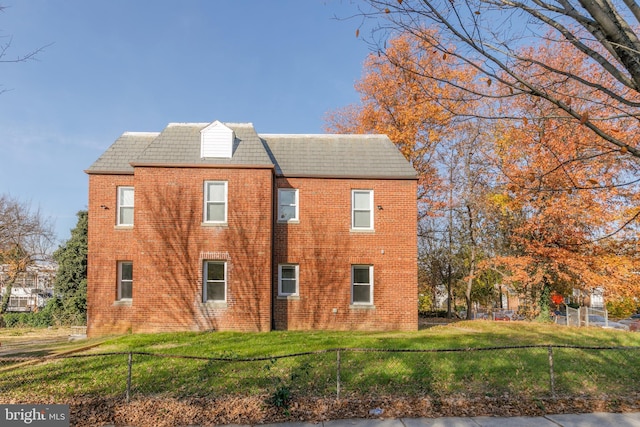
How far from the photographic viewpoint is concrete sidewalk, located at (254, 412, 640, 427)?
5.55m

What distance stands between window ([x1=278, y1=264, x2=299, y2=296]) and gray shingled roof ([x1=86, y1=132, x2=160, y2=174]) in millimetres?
6617

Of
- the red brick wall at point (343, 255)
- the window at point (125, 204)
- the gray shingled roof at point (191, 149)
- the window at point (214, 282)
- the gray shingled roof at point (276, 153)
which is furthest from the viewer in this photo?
the window at point (125, 204)

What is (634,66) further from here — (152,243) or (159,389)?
(152,243)

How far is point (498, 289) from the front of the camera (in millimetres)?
33500

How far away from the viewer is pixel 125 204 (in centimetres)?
1567

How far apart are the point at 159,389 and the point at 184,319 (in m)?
7.20

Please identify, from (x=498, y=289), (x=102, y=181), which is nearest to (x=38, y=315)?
(x=102, y=181)

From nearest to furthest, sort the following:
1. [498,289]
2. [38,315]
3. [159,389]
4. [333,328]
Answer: [159,389], [333,328], [38,315], [498,289]

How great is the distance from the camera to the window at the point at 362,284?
15.2m

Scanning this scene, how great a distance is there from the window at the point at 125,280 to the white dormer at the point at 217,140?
512 centimetres

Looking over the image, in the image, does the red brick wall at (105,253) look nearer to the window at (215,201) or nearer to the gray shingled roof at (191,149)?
the gray shingled roof at (191,149)

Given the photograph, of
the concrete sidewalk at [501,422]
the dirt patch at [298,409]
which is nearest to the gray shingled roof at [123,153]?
the dirt patch at [298,409]

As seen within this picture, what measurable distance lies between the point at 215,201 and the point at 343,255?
15.8 feet

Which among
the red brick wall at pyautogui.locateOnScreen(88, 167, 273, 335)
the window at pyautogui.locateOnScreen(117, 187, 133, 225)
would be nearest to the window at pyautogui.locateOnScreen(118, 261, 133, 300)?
the window at pyautogui.locateOnScreen(117, 187, 133, 225)
